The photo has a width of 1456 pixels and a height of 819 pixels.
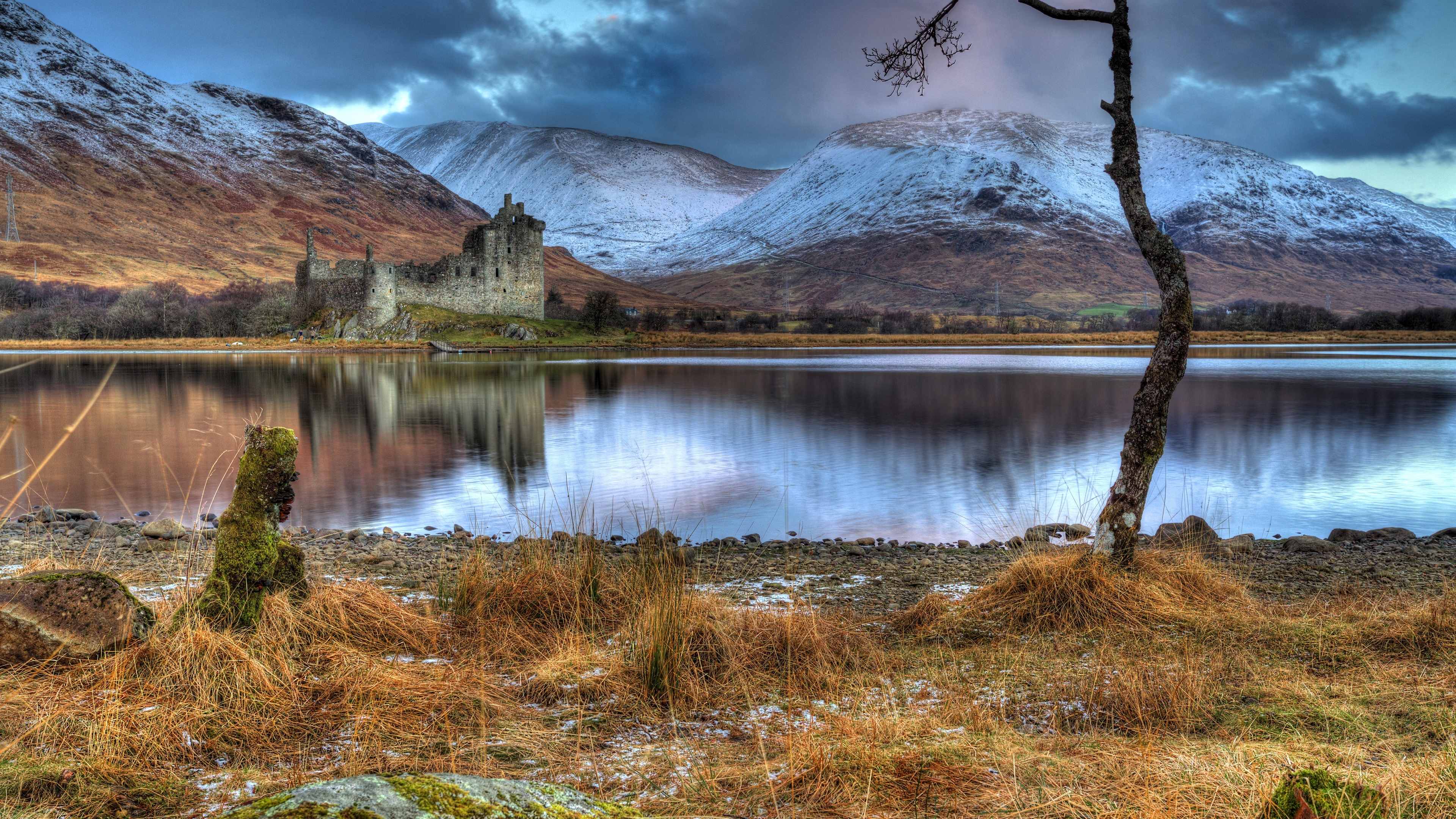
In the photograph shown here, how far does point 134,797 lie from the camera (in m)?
2.96

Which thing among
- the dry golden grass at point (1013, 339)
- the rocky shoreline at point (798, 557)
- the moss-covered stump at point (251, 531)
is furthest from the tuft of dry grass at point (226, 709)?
the dry golden grass at point (1013, 339)

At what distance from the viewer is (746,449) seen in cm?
1914

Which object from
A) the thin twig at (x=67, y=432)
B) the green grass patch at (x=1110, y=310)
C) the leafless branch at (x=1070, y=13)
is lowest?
the thin twig at (x=67, y=432)

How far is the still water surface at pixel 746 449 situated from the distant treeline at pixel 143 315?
88.4 ft

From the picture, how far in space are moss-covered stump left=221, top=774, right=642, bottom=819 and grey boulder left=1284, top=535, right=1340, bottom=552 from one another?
9898mm

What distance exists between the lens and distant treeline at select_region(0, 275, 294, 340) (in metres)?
66.1

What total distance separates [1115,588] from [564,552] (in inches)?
165

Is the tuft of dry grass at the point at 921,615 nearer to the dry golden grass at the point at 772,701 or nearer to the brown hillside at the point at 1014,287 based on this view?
the dry golden grass at the point at 772,701

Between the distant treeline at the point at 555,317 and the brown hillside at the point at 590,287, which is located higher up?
the brown hillside at the point at 590,287

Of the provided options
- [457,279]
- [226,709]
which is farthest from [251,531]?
[457,279]

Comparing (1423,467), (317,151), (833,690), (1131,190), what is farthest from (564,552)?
(317,151)

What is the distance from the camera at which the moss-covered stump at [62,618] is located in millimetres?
4004

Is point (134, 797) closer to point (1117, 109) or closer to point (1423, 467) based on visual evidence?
point (1117, 109)

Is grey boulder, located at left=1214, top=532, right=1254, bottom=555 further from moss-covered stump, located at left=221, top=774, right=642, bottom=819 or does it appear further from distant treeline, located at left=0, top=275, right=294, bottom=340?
distant treeline, located at left=0, top=275, right=294, bottom=340
